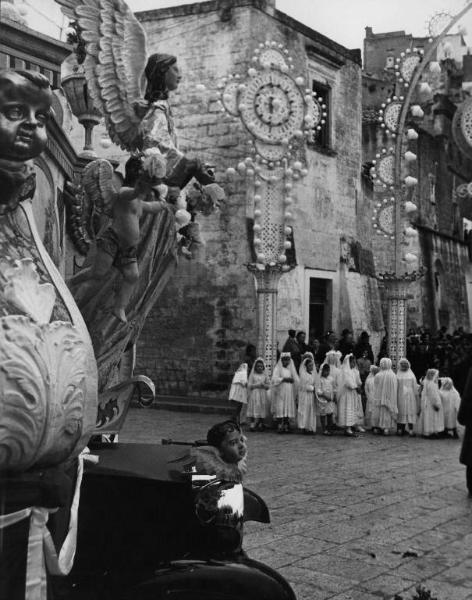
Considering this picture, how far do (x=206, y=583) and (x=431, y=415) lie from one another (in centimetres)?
1157

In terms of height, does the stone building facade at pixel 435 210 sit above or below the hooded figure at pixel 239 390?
above

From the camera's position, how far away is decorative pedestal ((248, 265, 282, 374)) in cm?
1530

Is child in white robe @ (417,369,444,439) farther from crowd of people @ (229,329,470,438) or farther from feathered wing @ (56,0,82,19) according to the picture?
feathered wing @ (56,0,82,19)

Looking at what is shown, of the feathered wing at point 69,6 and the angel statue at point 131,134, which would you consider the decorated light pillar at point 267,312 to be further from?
the feathered wing at point 69,6

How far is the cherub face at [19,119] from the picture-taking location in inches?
59.6

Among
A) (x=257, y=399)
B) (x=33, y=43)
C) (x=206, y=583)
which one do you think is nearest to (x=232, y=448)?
(x=206, y=583)

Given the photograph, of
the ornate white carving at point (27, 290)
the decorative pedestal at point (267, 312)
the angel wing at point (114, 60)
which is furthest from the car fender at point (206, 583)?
the decorative pedestal at point (267, 312)

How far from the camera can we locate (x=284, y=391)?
44.6ft

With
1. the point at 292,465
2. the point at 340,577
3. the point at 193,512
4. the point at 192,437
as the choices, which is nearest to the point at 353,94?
the point at 192,437

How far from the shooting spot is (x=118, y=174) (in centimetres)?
294

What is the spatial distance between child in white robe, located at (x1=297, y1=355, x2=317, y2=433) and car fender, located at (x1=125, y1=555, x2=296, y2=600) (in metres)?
11.1

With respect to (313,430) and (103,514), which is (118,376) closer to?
(103,514)

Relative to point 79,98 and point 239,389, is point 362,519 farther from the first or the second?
point 239,389

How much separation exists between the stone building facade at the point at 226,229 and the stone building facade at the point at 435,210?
8674 mm
